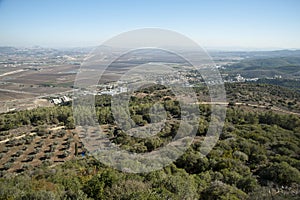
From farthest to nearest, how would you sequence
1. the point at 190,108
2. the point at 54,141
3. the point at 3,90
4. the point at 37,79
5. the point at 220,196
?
the point at 37,79, the point at 3,90, the point at 190,108, the point at 54,141, the point at 220,196

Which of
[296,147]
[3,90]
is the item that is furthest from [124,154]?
[3,90]

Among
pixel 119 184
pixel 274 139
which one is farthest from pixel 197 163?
pixel 274 139

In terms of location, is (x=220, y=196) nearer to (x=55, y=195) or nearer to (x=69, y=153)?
(x=55, y=195)

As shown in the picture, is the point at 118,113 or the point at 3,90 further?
the point at 3,90

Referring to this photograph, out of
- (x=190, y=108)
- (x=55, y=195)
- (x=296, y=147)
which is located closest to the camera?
(x=55, y=195)

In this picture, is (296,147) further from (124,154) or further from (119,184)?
(119,184)

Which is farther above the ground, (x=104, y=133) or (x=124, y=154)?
(x=124, y=154)
